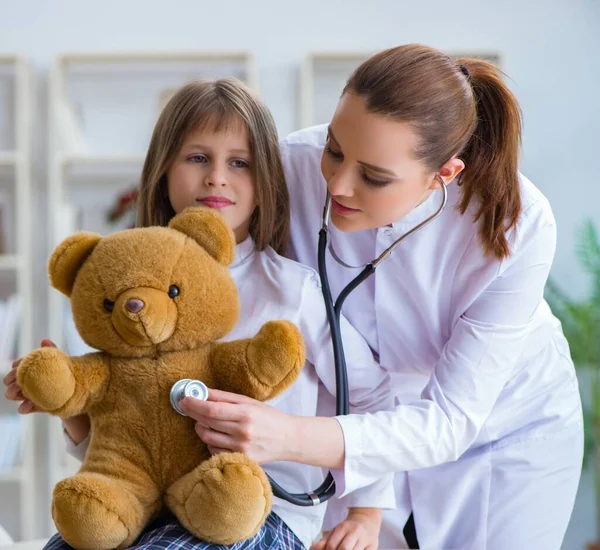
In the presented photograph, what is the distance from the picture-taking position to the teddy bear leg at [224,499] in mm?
995

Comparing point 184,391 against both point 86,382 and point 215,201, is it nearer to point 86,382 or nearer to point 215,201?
point 86,382

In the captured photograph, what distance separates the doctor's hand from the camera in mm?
1065

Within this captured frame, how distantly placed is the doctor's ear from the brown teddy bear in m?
0.38

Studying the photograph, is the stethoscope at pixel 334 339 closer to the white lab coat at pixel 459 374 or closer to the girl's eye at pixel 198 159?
the white lab coat at pixel 459 374

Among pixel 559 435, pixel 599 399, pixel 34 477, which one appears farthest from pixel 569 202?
pixel 34 477

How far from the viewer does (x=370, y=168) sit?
4.04 ft

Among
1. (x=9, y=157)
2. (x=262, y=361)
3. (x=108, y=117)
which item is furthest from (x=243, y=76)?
(x=262, y=361)

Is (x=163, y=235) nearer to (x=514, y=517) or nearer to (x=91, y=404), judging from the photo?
(x=91, y=404)

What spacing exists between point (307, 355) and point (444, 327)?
300 mm

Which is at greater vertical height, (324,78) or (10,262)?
(324,78)

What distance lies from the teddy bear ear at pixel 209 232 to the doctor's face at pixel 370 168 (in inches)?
7.8

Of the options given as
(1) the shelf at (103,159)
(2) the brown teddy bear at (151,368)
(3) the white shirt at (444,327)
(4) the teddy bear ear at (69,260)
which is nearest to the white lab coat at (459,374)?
(3) the white shirt at (444,327)

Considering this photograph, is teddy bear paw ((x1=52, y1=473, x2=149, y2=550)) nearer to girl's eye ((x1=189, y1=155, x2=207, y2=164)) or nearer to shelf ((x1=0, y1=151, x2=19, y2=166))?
girl's eye ((x1=189, y1=155, x2=207, y2=164))

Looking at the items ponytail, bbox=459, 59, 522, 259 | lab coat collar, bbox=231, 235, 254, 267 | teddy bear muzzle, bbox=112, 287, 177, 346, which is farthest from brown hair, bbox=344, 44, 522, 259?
teddy bear muzzle, bbox=112, 287, 177, 346
